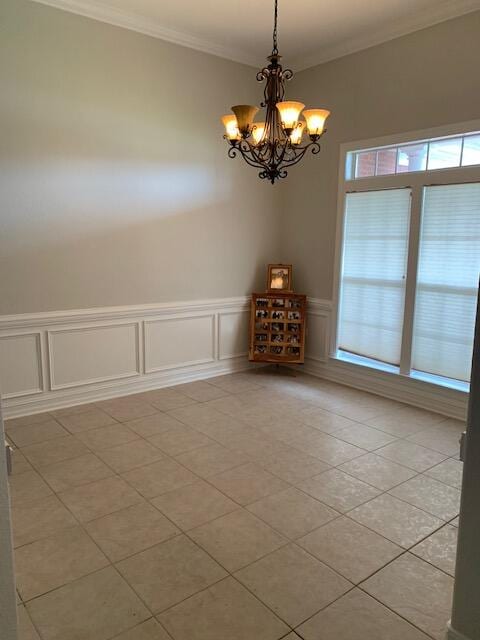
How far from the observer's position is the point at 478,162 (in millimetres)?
3752

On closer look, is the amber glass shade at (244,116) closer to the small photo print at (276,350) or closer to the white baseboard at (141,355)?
the white baseboard at (141,355)

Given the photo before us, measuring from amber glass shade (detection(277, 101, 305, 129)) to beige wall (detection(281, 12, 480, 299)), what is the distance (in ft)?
5.48

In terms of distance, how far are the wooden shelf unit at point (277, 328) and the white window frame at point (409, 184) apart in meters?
0.56

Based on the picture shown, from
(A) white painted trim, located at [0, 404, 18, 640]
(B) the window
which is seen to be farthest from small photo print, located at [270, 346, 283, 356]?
(A) white painted trim, located at [0, 404, 18, 640]

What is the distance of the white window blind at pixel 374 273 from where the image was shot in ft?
14.4

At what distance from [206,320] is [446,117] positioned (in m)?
2.86

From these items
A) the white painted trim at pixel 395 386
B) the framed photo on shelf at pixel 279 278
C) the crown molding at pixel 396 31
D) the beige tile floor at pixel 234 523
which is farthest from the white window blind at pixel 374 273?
the crown molding at pixel 396 31

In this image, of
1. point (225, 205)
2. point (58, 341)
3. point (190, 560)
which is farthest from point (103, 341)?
point (190, 560)

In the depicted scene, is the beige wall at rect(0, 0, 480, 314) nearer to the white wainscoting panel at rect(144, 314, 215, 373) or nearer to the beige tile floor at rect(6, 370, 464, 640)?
the white wainscoting panel at rect(144, 314, 215, 373)

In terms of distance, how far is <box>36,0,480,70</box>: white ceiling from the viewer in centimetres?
380

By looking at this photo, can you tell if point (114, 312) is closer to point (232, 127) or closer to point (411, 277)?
point (232, 127)

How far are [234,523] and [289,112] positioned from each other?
2389 millimetres

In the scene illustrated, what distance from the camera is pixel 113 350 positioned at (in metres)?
4.44

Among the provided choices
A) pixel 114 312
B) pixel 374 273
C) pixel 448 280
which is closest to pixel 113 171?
pixel 114 312
